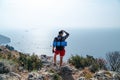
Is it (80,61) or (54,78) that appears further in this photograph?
(80,61)

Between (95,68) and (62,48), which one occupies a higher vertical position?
(62,48)

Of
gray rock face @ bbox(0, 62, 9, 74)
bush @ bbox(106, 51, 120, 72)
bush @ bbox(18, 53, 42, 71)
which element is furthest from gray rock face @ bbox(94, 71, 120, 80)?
bush @ bbox(106, 51, 120, 72)

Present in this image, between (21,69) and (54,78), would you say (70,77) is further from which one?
(21,69)

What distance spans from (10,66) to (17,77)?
932 millimetres

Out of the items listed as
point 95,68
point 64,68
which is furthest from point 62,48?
point 95,68

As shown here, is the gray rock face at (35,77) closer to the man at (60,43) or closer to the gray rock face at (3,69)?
the gray rock face at (3,69)

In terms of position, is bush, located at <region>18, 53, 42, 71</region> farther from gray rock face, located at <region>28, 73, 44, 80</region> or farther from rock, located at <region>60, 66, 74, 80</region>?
gray rock face, located at <region>28, 73, 44, 80</region>

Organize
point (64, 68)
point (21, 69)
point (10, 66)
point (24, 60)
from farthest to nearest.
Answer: point (24, 60) < point (21, 69) < point (64, 68) < point (10, 66)

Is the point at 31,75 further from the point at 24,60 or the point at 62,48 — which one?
the point at 24,60

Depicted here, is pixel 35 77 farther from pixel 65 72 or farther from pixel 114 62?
pixel 114 62

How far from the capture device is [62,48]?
12977 mm

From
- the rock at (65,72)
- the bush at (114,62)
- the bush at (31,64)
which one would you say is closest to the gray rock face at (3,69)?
the rock at (65,72)

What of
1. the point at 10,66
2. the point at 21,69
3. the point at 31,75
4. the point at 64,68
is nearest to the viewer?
the point at 31,75

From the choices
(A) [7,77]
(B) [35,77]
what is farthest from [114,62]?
(A) [7,77]
